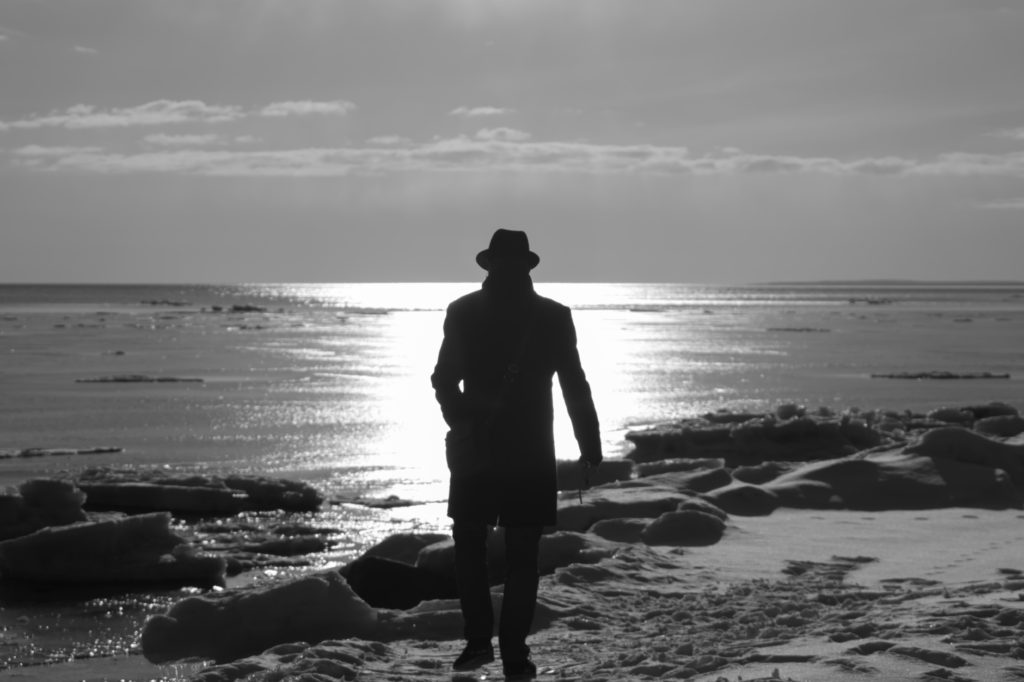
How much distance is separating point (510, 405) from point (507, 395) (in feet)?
0.14

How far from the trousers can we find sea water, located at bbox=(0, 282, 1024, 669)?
10.7 feet

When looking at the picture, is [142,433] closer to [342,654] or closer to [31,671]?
[31,671]

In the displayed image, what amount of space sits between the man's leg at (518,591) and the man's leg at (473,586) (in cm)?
13

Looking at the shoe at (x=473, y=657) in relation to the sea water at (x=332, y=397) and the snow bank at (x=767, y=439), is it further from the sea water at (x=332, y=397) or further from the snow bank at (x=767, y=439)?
the snow bank at (x=767, y=439)

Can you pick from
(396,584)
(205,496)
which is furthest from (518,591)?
(205,496)

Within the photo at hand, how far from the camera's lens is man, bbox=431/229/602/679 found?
533 centimetres

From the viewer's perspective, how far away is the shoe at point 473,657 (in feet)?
18.4

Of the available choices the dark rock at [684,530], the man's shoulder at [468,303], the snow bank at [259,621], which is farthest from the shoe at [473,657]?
the dark rock at [684,530]

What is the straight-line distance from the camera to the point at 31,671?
710 cm

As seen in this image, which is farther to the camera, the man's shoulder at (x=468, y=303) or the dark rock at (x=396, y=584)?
the dark rock at (x=396, y=584)

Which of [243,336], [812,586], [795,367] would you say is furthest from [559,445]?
[243,336]

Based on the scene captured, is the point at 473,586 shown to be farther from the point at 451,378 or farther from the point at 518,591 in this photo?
the point at 451,378

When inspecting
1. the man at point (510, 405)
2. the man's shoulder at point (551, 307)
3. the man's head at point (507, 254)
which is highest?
the man's head at point (507, 254)

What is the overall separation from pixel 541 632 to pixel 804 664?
1.63 meters
